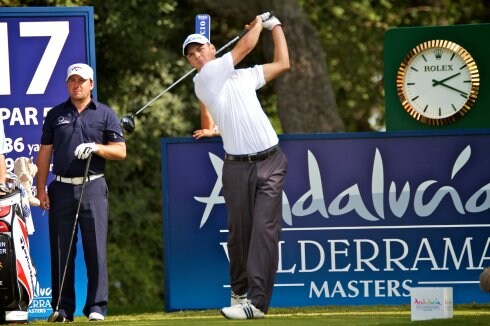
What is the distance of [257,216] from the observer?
34.5 feet

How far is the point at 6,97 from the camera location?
1257 centimetres

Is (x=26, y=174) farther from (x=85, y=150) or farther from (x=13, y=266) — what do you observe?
(x=13, y=266)

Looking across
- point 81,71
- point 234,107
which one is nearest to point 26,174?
point 81,71

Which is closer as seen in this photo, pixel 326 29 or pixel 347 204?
pixel 347 204

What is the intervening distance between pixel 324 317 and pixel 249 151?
1333 millimetres

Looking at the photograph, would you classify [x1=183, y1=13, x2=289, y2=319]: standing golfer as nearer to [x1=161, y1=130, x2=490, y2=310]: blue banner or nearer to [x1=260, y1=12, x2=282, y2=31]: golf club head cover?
[x1=260, y1=12, x2=282, y2=31]: golf club head cover

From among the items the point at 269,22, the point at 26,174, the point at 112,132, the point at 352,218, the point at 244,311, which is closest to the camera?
the point at 244,311

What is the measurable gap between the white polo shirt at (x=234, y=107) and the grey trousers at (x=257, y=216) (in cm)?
13

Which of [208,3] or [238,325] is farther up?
[208,3]

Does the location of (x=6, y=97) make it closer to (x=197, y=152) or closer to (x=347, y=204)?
(x=197, y=152)

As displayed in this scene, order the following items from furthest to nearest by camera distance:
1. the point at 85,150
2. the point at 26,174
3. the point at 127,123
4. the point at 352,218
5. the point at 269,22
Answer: the point at 352,218 → the point at 26,174 → the point at 127,123 → the point at 85,150 → the point at 269,22

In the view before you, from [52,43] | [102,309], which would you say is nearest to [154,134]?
[52,43]

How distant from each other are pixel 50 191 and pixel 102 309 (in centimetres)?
91

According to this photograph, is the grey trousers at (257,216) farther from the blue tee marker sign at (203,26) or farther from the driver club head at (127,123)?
the blue tee marker sign at (203,26)
